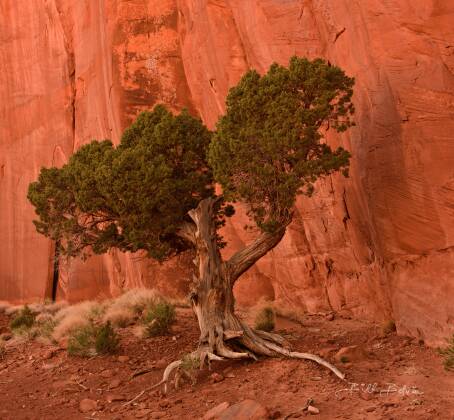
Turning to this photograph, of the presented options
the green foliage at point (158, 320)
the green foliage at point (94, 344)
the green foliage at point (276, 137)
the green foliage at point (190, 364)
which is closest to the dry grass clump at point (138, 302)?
the green foliage at point (158, 320)

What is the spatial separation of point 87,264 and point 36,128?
23.7 ft

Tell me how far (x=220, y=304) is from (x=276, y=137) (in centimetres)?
335

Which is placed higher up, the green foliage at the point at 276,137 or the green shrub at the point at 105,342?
the green foliage at the point at 276,137

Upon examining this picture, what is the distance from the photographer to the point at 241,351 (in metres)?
11.8

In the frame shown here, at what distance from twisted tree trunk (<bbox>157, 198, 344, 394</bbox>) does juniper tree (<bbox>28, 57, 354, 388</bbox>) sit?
2 cm

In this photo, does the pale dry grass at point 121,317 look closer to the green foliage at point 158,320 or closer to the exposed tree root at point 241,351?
the green foliage at point 158,320

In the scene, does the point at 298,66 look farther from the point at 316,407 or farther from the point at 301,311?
the point at 301,311

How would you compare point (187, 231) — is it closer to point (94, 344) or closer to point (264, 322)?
point (264, 322)

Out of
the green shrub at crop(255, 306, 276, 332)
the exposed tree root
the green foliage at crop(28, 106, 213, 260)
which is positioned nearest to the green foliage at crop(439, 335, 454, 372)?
the exposed tree root

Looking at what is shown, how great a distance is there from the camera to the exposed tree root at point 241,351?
1111 centimetres

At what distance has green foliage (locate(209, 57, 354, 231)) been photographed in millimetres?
11328

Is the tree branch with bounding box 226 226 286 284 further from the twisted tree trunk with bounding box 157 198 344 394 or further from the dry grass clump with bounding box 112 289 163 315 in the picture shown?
the dry grass clump with bounding box 112 289 163 315

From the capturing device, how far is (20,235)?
2919 cm

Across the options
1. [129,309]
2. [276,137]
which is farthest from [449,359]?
[129,309]
